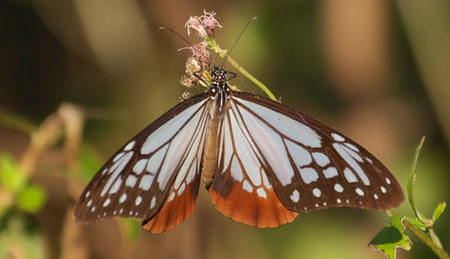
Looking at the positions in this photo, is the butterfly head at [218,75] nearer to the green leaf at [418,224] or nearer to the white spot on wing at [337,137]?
the white spot on wing at [337,137]

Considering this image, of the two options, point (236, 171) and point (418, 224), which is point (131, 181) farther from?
point (418, 224)

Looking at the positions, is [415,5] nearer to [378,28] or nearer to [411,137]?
[378,28]

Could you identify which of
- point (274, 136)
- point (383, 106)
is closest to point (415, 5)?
point (383, 106)

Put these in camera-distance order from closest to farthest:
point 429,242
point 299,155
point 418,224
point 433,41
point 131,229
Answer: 1. point 429,242
2. point 418,224
3. point 299,155
4. point 131,229
5. point 433,41

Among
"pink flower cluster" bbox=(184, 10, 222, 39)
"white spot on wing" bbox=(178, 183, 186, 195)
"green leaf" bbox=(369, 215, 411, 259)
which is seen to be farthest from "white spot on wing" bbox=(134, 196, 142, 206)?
"green leaf" bbox=(369, 215, 411, 259)

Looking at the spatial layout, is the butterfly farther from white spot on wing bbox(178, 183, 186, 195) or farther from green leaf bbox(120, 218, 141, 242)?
green leaf bbox(120, 218, 141, 242)

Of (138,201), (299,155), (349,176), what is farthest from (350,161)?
(138,201)

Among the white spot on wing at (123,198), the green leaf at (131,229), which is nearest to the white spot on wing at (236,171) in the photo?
the white spot on wing at (123,198)

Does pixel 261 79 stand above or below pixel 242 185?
above
